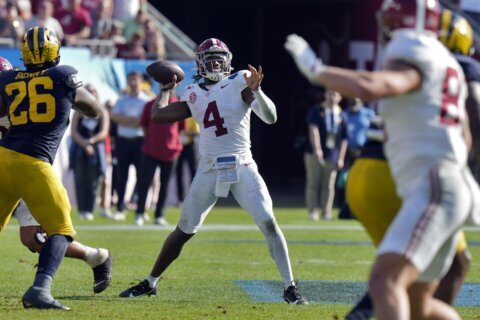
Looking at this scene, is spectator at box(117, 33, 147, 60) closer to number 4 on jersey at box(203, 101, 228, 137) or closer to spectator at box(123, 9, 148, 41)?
spectator at box(123, 9, 148, 41)

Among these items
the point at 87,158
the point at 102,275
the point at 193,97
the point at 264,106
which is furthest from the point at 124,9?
the point at 264,106

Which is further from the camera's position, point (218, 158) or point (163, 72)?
point (163, 72)

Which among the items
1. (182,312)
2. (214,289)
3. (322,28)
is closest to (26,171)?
(182,312)

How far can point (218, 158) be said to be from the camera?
8.63 m

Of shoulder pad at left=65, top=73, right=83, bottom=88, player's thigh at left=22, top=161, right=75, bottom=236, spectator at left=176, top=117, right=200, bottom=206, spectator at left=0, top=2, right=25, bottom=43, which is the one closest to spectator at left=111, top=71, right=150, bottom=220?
spectator at left=176, top=117, right=200, bottom=206

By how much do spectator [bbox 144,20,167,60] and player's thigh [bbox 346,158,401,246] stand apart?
43.7 ft

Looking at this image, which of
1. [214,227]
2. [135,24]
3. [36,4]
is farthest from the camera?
[36,4]

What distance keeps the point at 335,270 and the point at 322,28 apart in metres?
14.9

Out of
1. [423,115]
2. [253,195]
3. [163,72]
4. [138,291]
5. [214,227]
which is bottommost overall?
[214,227]

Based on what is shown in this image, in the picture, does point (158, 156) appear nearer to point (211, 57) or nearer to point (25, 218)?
point (211, 57)

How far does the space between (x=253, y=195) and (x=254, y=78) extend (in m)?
0.89

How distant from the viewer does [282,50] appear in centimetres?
2564

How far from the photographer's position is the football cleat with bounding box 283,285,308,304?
27.3ft

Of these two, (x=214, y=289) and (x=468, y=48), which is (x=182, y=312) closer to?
(x=214, y=289)
